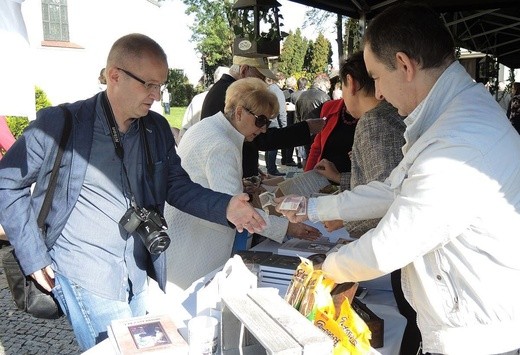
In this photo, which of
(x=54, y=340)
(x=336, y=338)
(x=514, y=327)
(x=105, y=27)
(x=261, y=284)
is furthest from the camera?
(x=105, y=27)

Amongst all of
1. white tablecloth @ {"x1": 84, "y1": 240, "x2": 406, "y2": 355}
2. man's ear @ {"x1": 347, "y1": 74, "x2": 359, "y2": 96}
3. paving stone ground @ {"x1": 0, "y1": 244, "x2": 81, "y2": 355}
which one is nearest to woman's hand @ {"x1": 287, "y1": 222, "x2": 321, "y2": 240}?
white tablecloth @ {"x1": 84, "y1": 240, "x2": 406, "y2": 355}

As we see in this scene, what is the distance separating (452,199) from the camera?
113cm

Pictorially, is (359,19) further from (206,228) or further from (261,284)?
(261,284)

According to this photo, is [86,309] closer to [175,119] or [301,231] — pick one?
[301,231]

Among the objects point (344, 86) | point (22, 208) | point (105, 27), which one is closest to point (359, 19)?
point (344, 86)

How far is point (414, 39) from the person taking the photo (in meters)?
1.33

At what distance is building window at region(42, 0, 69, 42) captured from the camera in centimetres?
2214

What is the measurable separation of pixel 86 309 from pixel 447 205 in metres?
1.36

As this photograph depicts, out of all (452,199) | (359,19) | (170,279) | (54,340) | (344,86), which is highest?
(359,19)

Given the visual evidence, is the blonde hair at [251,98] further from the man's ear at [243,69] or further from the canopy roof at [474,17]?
the canopy roof at [474,17]

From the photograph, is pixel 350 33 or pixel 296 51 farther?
pixel 296 51

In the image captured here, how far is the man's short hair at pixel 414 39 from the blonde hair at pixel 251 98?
1246 millimetres

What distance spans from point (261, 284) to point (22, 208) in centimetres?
92

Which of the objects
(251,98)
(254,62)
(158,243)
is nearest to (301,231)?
(251,98)
